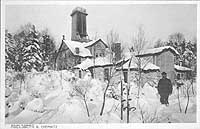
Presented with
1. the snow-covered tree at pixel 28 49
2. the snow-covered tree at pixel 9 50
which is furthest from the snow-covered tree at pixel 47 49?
the snow-covered tree at pixel 9 50

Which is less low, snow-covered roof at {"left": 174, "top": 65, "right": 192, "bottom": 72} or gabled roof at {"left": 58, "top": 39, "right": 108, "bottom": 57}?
gabled roof at {"left": 58, "top": 39, "right": 108, "bottom": 57}

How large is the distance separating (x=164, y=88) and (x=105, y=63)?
492mm

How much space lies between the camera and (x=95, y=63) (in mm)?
2363

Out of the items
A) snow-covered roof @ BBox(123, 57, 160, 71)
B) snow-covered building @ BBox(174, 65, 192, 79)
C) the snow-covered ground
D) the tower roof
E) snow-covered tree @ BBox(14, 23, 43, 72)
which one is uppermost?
the tower roof

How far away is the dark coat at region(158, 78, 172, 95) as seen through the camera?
7.69 ft

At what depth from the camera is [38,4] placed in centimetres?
234

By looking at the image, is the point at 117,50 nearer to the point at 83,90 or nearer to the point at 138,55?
the point at 138,55

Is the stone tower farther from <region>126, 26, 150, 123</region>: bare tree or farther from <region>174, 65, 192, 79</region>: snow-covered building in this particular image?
<region>174, 65, 192, 79</region>: snow-covered building

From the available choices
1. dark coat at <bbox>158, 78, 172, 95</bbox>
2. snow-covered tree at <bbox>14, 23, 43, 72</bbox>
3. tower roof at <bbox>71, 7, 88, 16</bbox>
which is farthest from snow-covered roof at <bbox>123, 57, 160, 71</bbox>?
snow-covered tree at <bbox>14, 23, 43, 72</bbox>

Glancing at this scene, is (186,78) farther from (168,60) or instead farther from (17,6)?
(17,6)

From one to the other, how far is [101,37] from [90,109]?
0.56 meters

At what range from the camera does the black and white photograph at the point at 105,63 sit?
2.33 m

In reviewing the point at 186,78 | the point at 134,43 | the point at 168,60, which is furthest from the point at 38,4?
the point at 186,78

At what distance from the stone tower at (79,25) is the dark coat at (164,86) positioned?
66 cm
